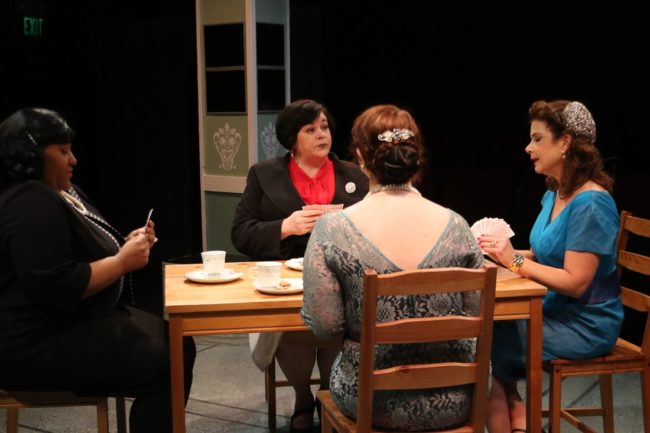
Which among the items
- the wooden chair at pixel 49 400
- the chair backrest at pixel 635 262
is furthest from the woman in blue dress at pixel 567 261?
the wooden chair at pixel 49 400

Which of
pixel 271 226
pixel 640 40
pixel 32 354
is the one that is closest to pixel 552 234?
pixel 271 226

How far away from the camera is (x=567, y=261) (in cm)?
285

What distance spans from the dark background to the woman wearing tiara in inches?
122

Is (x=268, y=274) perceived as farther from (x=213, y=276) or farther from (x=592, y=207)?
(x=592, y=207)

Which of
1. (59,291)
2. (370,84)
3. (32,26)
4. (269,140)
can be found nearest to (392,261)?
(59,291)

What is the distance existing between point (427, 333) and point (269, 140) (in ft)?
11.9

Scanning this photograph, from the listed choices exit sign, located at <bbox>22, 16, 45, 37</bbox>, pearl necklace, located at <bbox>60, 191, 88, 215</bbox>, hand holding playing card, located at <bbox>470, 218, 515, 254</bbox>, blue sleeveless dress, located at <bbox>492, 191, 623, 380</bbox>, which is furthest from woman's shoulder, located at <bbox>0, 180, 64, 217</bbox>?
exit sign, located at <bbox>22, 16, 45, 37</bbox>

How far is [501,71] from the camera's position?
22.3 ft

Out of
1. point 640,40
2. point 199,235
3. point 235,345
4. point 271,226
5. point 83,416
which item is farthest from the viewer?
point 199,235

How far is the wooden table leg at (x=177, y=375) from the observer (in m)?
2.52

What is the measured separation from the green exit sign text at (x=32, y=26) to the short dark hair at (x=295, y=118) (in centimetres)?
437

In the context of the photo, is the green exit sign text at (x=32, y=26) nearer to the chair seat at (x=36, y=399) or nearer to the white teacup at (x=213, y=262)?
the white teacup at (x=213, y=262)

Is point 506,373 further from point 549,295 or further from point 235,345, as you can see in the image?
point 235,345

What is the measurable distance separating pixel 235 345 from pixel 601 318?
2216mm
